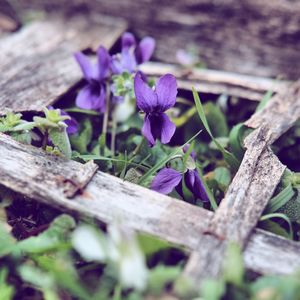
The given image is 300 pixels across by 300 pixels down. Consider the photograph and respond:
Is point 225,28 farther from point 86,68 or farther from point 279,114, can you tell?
point 86,68

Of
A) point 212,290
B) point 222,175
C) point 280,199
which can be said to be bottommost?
point 222,175

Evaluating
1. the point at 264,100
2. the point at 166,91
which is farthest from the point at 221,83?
the point at 166,91

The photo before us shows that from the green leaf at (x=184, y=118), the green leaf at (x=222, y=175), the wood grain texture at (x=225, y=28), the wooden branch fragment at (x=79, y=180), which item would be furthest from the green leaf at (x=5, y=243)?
the wood grain texture at (x=225, y=28)

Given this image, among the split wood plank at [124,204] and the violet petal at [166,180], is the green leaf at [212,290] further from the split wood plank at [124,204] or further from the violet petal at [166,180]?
the violet petal at [166,180]

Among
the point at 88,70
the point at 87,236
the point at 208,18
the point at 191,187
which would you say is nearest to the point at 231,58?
the point at 208,18

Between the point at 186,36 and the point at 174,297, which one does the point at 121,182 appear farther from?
the point at 186,36

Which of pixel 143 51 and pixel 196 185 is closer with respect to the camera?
pixel 196 185

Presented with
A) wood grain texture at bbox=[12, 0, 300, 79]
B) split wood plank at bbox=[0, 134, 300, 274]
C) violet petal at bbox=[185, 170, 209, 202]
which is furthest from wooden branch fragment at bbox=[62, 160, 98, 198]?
wood grain texture at bbox=[12, 0, 300, 79]
